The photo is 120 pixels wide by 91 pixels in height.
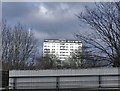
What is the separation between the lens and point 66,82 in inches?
413

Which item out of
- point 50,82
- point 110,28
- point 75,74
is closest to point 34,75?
point 50,82

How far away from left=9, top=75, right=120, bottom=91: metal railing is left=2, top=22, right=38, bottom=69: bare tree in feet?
44.4

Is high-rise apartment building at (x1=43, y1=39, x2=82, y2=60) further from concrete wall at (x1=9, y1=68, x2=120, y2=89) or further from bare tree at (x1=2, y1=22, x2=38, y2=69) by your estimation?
concrete wall at (x1=9, y1=68, x2=120, y2=89)

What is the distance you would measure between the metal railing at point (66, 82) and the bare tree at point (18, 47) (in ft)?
44.4

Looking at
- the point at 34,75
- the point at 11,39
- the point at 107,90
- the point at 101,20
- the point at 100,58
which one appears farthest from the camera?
the point at 11,39

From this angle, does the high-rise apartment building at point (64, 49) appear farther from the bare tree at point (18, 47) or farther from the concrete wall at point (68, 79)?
the concrete wall at point (68, 79)

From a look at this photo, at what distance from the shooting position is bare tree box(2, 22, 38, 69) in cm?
2528

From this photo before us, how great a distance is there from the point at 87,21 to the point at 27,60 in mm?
10257

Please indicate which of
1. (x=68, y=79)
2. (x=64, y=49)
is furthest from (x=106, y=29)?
(x=64, y=49)

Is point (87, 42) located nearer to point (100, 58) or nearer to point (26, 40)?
point (100, 58)

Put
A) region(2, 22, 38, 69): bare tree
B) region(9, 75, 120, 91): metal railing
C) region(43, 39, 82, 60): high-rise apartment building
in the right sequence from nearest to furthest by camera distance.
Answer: region(9, 75, 120, 91): metal railing < region(2, 22, 38, 69): bare tree < region(43, 39, 82, 60): high-rise apartment building

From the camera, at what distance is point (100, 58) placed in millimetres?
18828

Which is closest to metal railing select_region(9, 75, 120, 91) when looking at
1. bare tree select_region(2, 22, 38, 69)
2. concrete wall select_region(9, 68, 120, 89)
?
concrete wall select_region(9, 68, 120, 89)

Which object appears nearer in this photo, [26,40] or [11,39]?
[11,39]
